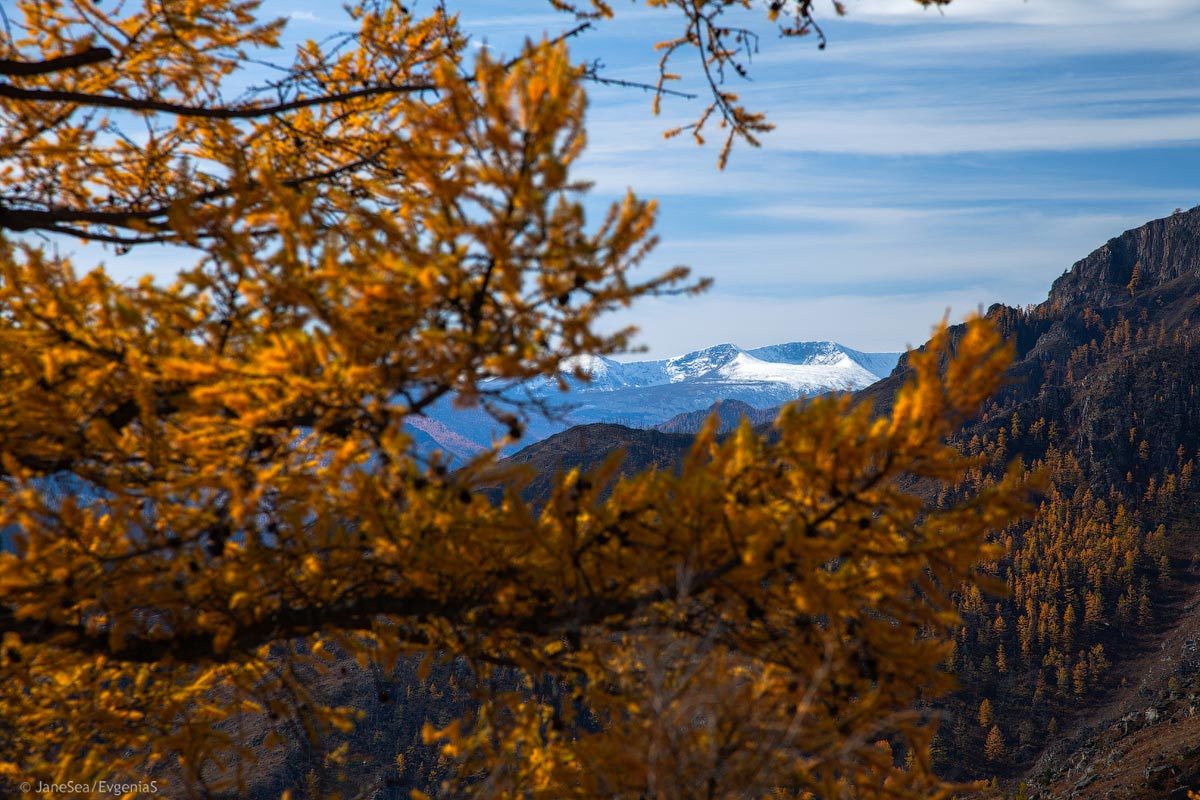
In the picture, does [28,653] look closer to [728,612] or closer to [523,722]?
[523,722]

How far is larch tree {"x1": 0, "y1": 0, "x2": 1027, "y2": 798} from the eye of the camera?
2.86 metres

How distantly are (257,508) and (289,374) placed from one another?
82 cm

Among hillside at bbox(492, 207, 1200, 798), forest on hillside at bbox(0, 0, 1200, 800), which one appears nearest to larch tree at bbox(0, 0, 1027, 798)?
forest on hillside at bbox(0, 0, 1200, 800)

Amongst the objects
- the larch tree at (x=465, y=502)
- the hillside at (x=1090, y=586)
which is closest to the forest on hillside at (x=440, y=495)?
the larch tree at (x=465, y=502)

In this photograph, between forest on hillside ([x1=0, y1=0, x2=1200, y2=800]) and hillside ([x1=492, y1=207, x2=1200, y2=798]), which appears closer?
forest on hillside ([x1=0, y1=0, x2=1200, y2=800])

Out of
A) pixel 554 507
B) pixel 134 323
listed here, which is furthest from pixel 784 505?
pixel 134 323

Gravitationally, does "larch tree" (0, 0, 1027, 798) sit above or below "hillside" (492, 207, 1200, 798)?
above

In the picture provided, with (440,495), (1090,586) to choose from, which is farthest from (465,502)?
(1090,586)

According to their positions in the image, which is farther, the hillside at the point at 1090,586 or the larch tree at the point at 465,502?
the hillside at the point at 1090,586

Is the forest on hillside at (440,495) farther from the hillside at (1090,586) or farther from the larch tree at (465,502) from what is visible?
the hillside at (1090,586)

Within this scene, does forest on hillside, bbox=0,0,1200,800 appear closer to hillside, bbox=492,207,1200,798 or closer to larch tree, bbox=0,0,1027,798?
larch tree, bbox=0,0,1027,798

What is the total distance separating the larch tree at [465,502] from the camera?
2.86m

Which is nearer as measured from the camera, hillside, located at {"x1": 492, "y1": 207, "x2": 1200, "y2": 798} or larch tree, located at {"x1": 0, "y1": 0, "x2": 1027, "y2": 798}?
larch tree, located at {"x1": 0, "y1": 0, "x2": 1027, "y2": 798}

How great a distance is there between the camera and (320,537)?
391 cm
